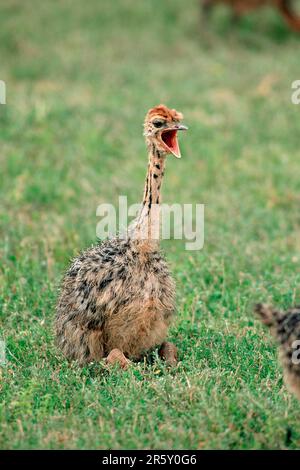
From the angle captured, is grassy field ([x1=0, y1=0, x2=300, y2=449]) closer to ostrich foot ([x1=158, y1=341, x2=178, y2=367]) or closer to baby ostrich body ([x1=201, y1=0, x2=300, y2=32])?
ostrich foot ([x1=158, y1=341, x2=178, y2=367])

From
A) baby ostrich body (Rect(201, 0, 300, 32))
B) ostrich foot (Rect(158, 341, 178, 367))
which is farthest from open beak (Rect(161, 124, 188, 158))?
baby ostrich body (Rect(201, 0, 300, 32))

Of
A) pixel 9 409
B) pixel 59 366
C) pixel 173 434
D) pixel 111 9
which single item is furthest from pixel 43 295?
pixel 111 9

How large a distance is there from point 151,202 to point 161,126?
494 millimetres

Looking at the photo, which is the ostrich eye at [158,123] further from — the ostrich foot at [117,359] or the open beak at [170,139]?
the ostrich foot at [117,359]

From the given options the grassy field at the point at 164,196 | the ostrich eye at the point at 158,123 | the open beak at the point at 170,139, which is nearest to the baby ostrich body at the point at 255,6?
the grassy field at the point at 164,196

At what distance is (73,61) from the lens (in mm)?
15312

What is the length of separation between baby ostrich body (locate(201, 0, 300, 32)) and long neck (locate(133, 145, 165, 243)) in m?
12.1

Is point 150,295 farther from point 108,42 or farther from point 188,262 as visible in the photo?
point 108,42

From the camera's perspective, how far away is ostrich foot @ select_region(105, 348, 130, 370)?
5383 millimetres

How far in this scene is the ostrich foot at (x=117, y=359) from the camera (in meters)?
5.38

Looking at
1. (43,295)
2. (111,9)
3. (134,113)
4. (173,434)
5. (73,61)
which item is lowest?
(173,434)

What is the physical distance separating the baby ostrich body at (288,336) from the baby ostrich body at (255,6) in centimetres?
1301

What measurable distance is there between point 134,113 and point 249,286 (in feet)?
19.4

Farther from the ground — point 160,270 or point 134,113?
point 134,113
